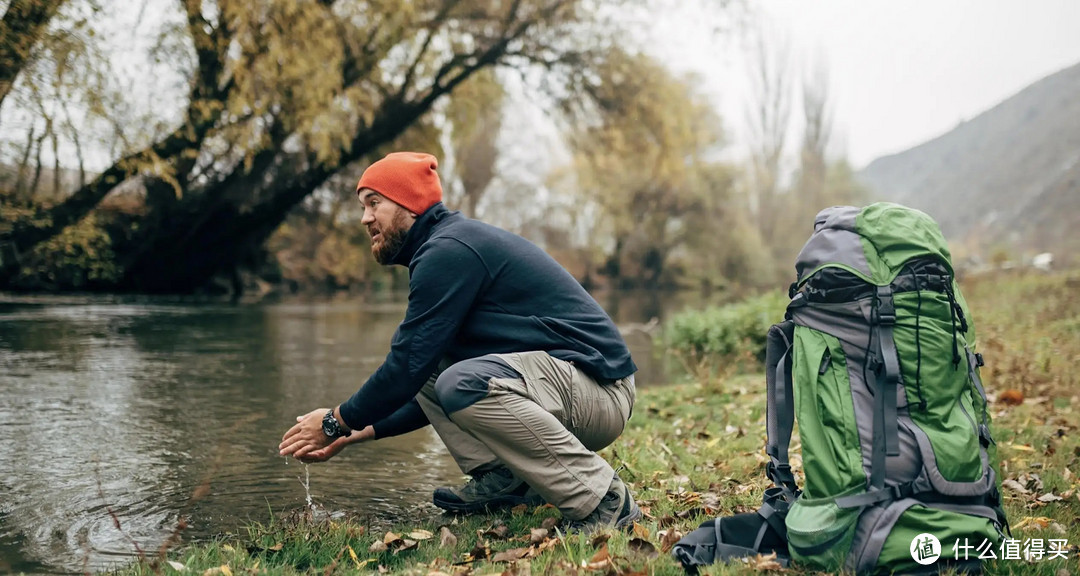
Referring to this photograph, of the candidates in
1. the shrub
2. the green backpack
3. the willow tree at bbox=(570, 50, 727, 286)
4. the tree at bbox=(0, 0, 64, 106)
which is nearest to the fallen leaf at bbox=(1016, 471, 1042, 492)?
the green backpack

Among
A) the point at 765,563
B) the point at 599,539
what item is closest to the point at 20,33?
the point at 599,539

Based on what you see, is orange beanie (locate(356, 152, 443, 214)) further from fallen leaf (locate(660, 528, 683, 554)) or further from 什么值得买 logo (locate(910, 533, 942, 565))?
什么值得买 logo (locate(910, 533, 942, 565))

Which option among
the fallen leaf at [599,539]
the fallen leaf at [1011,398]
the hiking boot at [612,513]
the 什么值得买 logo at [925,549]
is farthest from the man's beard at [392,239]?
the fallen leaf at [1011,398]

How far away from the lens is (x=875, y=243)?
2518 millimetres

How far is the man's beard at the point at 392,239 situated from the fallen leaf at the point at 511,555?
1.22 m

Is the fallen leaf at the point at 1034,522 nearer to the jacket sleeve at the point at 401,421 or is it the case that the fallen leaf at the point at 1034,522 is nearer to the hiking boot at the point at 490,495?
the hiking boot at the point at 490,495

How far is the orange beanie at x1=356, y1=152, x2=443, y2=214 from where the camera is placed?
3.22 m

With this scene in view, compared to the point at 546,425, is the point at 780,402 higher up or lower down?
higher up

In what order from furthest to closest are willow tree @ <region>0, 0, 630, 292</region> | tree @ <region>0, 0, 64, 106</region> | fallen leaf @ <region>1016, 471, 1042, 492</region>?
willow tree @ <region>0, 0, 630, 292</region>, tree @ <region>0, 0, 64, 106</region>, fallen leaf @ <region>1016, 471, 1042, 492</region>

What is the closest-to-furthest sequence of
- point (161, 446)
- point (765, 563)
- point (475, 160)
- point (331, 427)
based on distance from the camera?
point (765, 563)
point (331, 427)
point (161, 446)
point (475, 160)

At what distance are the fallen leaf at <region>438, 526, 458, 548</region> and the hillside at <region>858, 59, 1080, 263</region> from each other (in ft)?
117

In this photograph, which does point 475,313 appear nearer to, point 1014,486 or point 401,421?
point 401,421

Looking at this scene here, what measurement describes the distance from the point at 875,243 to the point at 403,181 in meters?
1.69

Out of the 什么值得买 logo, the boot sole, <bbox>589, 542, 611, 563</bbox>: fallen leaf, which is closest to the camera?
the 什么值得买 logo
